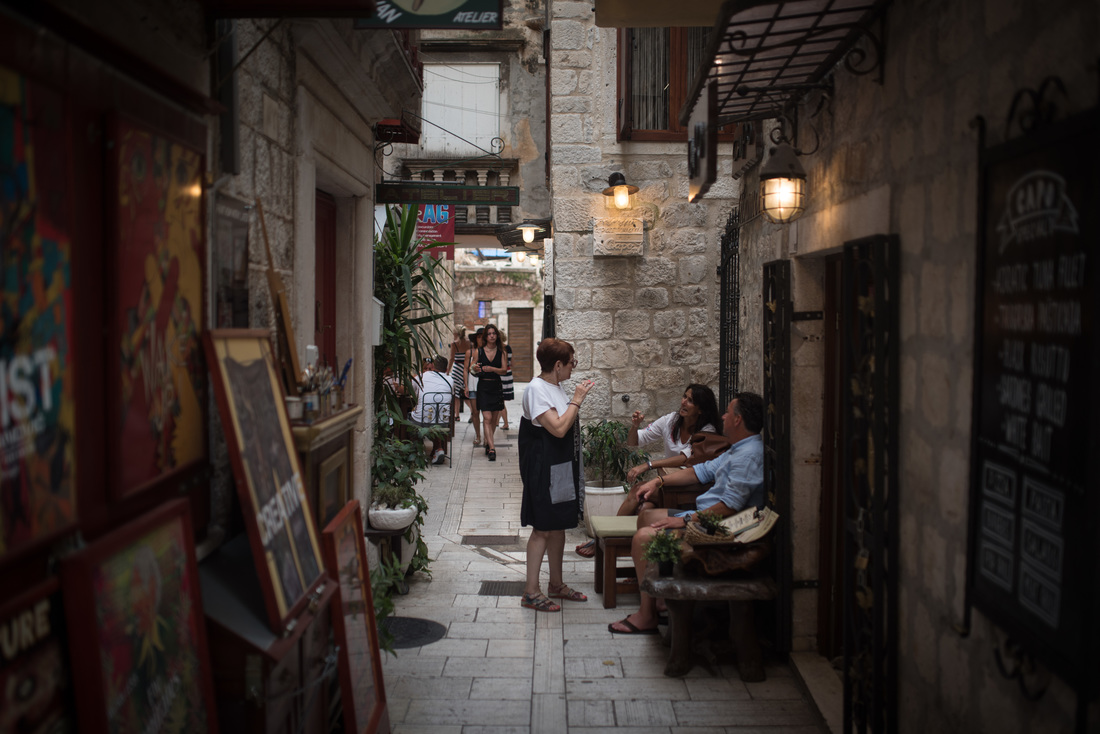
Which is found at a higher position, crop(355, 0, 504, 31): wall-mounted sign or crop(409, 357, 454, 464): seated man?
crop(355, 0, 504, 31): wall-mounted sign

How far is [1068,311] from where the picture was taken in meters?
1.83

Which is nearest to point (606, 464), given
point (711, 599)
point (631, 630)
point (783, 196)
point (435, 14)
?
point (631, 630)

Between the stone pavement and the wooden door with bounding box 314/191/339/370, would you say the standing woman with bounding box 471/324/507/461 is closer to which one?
the stone pavement

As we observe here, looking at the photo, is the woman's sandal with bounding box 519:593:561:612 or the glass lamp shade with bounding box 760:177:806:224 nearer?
the glass lamp shade with bounding box 760:177:806:224

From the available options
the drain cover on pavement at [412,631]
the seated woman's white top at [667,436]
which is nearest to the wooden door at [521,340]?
the seated woman's white top at [667,436]

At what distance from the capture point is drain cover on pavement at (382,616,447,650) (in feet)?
14.9

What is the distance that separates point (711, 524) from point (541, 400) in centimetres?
133

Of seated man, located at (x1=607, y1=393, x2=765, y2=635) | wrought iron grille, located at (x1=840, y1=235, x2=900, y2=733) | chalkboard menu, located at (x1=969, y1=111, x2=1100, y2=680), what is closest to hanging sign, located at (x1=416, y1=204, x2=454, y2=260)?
seated man, located at (x1=607, y1=393, x2=765, y2=635)

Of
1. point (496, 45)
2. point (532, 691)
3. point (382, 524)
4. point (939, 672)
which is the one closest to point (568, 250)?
point (382, 524)

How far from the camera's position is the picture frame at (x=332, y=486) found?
3031mm

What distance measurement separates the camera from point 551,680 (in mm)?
4129

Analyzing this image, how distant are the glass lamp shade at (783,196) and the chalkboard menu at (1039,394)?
66.3 inches

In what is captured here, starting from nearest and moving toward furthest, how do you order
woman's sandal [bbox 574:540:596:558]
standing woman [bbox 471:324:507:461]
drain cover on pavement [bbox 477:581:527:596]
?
drain cover on pavement [bbox 477:581:527:596]
woman's sandal [bbox 574:540:596:558]
standing woman [bbox 471:324:507:461]

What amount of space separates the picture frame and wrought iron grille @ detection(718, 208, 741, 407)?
3.82 m
